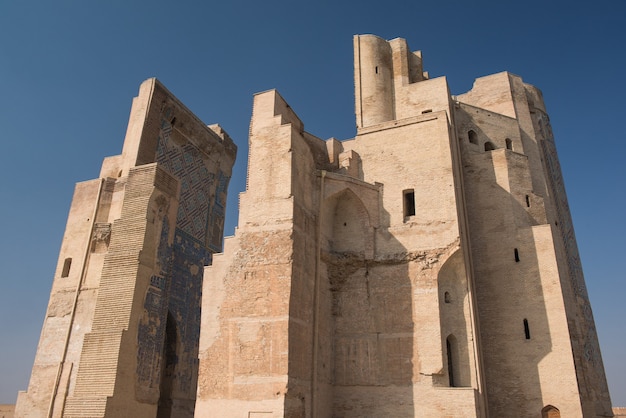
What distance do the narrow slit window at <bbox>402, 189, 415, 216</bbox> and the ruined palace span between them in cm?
4

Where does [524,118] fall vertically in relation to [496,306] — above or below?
above

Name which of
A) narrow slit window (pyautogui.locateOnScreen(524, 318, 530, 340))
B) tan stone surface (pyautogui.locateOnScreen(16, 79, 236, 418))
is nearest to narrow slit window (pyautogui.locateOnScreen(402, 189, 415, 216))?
narrow slit window (pyautogui.locateOnScreen(524, 318, 530, 340))

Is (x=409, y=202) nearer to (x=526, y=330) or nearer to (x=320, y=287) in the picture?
(x=320, y=287)

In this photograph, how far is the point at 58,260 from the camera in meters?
13.8

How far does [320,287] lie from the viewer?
40.2 feet

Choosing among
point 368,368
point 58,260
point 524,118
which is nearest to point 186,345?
point 58,260

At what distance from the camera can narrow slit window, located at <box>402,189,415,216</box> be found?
13555mm

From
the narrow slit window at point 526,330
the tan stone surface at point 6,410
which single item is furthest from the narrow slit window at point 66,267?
the narrow slit window at point 526,330

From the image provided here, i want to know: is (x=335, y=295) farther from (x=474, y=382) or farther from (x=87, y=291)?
(x=87, y=291)

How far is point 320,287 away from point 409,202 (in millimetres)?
3394

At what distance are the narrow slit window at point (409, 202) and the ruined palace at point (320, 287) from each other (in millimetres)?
36

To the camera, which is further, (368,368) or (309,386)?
(368,368)

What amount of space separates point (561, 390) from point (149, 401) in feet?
30.1

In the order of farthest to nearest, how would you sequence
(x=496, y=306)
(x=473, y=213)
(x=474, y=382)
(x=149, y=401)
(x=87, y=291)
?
1. (x=473, y=213)
2. (x=496, y=306)
3. (x=87, y=291)
4. (x=474, y=382)
5. (x=149, y=401)
